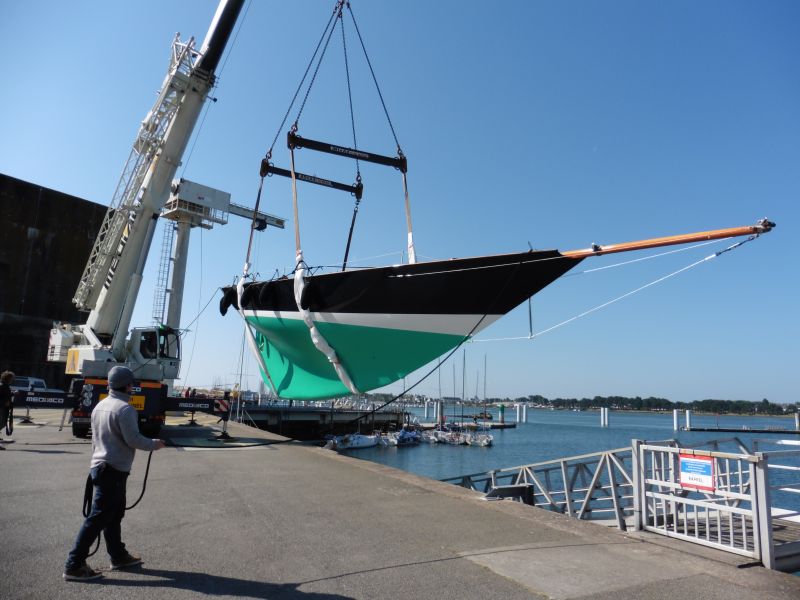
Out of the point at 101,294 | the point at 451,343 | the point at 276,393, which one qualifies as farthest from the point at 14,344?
the point at 451,343

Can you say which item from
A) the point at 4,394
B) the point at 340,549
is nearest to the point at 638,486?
Result: the point at 340,549

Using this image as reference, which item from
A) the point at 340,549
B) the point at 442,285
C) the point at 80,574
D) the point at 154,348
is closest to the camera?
the point at 80,574

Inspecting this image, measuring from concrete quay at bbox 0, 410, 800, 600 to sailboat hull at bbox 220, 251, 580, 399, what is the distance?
266cm

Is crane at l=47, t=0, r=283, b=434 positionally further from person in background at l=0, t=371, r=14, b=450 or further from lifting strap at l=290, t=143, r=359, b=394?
lifting strap at l=290, t=143, r=359, b=394

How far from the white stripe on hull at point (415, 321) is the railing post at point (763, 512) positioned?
4.57 meters

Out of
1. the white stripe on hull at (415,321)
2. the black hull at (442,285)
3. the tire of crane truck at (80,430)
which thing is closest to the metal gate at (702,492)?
the black hull at (442,285)

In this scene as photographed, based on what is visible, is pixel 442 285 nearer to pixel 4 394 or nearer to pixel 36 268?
pixel 4 394

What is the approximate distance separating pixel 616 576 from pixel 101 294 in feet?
53.5

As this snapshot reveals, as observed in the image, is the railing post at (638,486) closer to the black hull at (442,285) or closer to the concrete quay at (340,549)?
the concrete quay at (340,549)

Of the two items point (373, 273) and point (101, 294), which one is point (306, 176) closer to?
point (373, 273)

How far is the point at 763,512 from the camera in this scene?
4.74 m

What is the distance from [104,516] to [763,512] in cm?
572

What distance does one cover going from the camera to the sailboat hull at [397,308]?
839cm

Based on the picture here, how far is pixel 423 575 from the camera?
400 cm
